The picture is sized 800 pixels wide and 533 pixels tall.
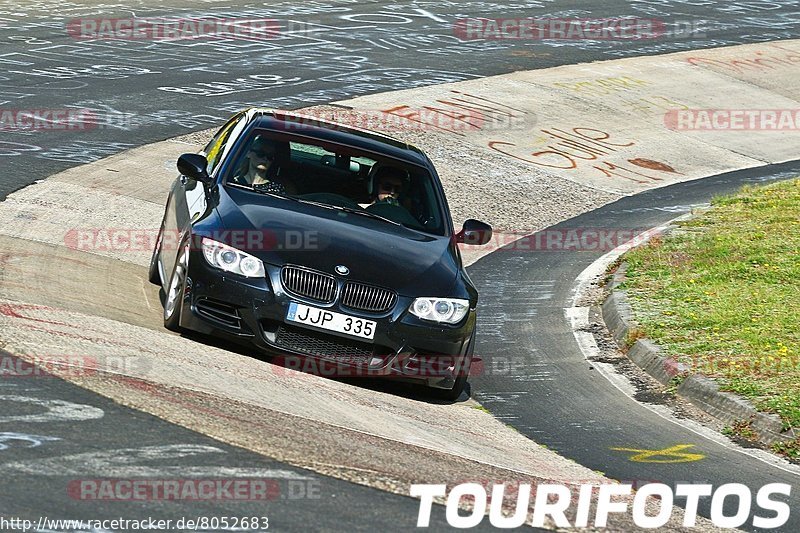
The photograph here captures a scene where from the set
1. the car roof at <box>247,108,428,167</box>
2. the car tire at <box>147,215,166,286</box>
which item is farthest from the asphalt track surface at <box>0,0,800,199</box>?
the car roof at <box>247,108,428,167</box>

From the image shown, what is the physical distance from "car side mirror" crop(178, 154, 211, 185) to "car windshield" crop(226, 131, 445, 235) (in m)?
0.19

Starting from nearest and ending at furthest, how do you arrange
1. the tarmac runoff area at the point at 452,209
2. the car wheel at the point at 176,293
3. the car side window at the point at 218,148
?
1. the tarmac runoff area at the point at 452,209
2. the car wheel at the point at 176,293
3. the car side window at the point at 218,148

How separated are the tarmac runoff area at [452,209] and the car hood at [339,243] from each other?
74cm

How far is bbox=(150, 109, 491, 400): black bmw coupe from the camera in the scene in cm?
832

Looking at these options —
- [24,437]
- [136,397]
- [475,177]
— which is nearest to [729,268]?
[475,177]

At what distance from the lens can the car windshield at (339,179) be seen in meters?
9.58

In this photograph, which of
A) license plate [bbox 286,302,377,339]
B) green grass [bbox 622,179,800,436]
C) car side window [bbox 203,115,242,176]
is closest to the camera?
license plate [bbox 286,302,377,339]

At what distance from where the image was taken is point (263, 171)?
31.6 feet

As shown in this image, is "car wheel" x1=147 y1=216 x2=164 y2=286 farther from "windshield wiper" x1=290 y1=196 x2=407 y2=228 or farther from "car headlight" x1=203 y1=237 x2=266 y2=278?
"car headlight" x1=203 y1=237 x2=266 y2=278

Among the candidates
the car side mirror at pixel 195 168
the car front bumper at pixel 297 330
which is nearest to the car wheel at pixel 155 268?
the car side mirror at pixel 195 168

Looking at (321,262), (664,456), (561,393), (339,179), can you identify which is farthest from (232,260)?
(664,456)

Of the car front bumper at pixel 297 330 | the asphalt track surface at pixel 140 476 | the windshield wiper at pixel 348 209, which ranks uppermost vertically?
the windshield wiper at pixel 348 209

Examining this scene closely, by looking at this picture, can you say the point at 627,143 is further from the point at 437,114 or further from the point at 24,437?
the point at 24,437

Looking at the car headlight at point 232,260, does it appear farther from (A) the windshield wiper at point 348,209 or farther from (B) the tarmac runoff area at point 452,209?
(A) the windshield wiper at point 348,209
